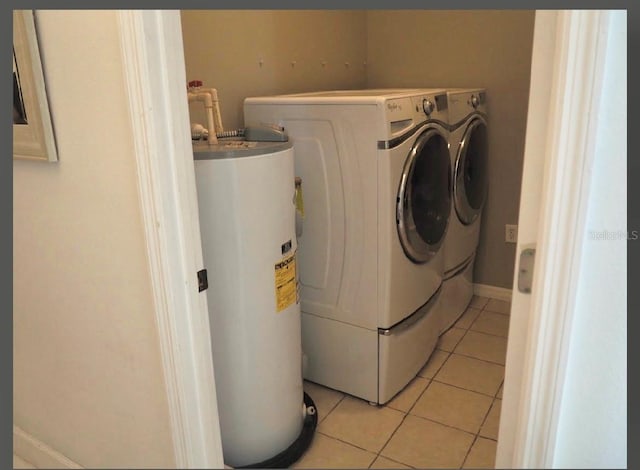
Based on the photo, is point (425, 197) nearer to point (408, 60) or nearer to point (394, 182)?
point (394, 182)

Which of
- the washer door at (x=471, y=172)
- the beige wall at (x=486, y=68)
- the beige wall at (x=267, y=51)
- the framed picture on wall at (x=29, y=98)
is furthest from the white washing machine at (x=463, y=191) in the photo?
the framed picture on wall at (x=29, y=98)

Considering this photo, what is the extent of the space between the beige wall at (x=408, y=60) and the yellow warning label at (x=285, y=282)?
0.78 meters

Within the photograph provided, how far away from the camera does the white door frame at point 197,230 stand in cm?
83

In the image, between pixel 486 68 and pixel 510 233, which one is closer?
pixel 486 68

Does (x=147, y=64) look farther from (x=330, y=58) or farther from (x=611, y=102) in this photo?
(x=330, y=58)

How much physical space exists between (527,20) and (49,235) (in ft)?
7.68

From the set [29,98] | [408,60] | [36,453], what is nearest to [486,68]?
[408,60]

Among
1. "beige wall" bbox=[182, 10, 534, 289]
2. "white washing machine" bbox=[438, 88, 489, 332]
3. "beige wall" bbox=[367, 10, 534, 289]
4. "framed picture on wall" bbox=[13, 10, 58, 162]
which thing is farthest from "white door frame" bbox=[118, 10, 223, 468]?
"beige wall" bbox=[367, 10, 534, 289]

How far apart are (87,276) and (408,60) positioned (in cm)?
219

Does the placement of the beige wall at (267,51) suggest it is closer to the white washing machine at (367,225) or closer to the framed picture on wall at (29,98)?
the white washing machine at (367,225)

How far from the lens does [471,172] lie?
2559 millimetres

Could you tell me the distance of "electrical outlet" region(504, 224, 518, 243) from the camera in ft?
9.23

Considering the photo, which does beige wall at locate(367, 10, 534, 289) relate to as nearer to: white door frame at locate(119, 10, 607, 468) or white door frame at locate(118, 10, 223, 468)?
white door frame at locate(119, 10, 607, 468)

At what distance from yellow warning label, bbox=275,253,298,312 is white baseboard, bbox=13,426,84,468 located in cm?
78
